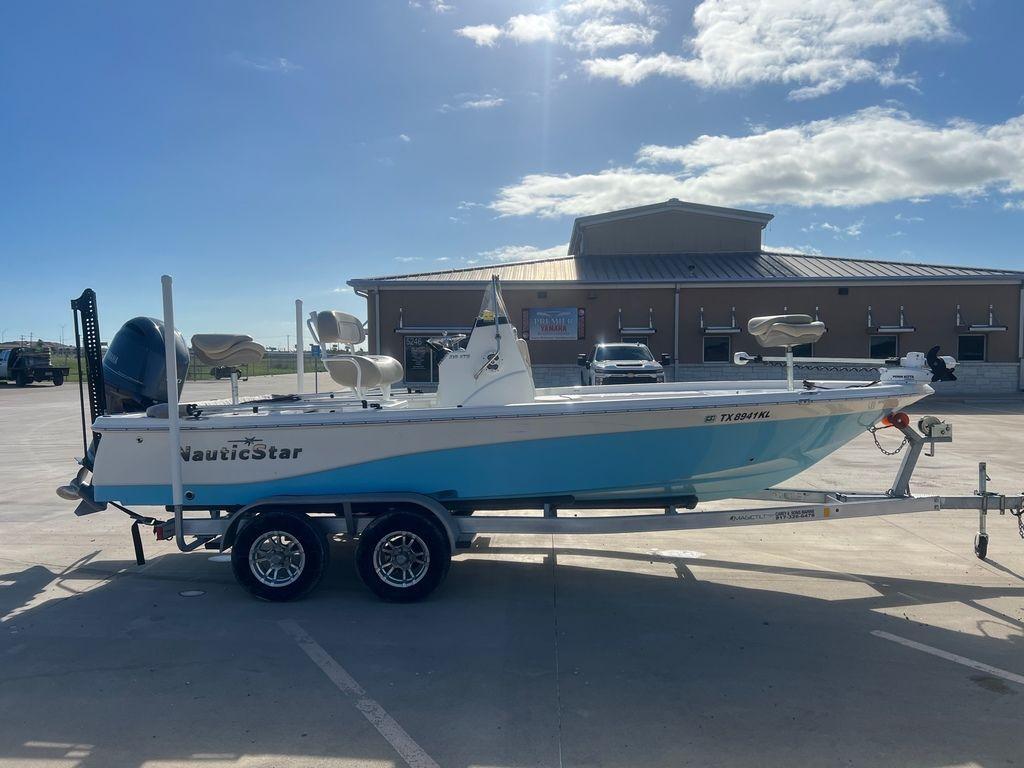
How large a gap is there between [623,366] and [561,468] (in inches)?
441

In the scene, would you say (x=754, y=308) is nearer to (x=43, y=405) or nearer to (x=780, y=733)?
(x=780, y=733)

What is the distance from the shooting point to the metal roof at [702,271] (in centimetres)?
2211

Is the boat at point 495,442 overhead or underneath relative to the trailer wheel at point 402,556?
overhead

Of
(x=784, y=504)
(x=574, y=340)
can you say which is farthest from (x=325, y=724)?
(x=574, y=340)

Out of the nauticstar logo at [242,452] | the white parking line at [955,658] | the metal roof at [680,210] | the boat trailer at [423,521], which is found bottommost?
the white parking line at [955,658]

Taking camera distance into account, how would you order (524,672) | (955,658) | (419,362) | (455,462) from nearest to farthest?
(524,672), (955,658), (455,462), (419,362)

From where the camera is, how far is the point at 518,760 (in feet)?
9.96

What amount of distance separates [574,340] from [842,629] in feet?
60.1

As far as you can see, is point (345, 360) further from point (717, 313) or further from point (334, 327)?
point (717, 313)

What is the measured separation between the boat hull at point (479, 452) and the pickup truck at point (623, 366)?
1021 cm

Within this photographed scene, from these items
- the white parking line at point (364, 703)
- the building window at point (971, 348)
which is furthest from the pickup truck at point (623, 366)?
the building window at point (971, 348)

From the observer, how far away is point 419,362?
23000mm

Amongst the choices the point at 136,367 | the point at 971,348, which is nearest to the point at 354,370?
the point at 136,367

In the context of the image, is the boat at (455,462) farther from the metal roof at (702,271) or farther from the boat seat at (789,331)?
the metal roof at (702,271)
